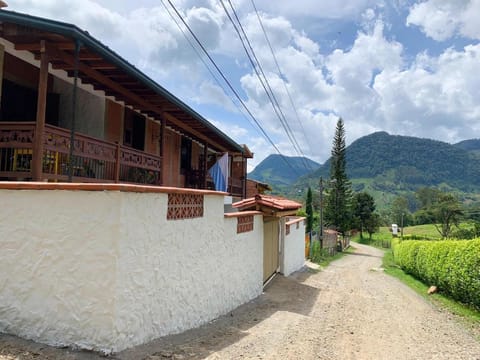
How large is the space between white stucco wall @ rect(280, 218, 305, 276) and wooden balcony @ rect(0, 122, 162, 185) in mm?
7916

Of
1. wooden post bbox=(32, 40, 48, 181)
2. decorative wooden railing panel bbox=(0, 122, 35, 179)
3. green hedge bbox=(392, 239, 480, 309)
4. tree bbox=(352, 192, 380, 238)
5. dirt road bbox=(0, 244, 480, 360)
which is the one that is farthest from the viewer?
tree bbox=(352, 192, 380, 238)

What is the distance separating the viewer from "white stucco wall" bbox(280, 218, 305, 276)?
13383mm

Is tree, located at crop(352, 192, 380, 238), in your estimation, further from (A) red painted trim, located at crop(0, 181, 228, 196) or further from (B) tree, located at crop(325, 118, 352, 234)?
(A) red painted trim, located at crop(0, 181, 228, 196)

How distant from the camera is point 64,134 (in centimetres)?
544

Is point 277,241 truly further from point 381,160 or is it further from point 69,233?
point 381,160

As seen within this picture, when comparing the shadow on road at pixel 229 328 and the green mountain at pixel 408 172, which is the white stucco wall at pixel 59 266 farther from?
the green mountain at pixel 408 172

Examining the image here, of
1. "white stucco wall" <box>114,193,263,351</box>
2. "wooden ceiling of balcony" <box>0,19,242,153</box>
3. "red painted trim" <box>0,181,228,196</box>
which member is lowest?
"white stucco wall" <box>114,193,263,351</box>

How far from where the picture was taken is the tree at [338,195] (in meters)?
42.4

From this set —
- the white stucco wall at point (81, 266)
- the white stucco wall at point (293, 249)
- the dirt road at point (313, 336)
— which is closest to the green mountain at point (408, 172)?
the white stucco wall at point (293, 249)

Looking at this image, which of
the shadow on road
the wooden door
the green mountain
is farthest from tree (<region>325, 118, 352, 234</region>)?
the green mountain

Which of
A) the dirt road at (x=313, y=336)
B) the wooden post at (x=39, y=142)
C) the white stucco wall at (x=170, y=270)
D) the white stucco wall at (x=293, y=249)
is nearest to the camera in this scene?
the white stucco wall at (x=170, y=270)

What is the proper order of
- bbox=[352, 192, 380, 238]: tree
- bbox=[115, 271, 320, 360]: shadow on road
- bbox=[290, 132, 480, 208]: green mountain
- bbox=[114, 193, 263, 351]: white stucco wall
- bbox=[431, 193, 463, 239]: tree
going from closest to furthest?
1. bbox=[114, 193, 263, 351]: white stucco wall
2. bbox=[115, 271, 320, 360]: shadow on road
3. bbox=[431, 193, 463, 239]: tree
4. bbox=[352, 192, 380, 238]: tree
5. bbox=[290, 132, 480, 208]: green mountain

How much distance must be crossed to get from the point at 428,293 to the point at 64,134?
12.2m

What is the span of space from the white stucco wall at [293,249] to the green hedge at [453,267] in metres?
5.21
